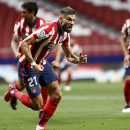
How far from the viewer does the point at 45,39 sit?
534cm

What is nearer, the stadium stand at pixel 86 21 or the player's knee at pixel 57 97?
the player's knee at pixel 57 97

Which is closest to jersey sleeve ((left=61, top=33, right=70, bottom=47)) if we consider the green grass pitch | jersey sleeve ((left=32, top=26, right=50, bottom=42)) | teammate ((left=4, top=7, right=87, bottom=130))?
teammate ((left=4, top=7, right=87, bottom=130))

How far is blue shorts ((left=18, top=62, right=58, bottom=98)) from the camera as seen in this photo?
5633 millimetres

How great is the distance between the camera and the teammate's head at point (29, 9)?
676 centimetres

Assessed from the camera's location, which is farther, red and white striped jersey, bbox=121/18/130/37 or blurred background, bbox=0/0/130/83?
blurred background, bbox=0/0/130/83

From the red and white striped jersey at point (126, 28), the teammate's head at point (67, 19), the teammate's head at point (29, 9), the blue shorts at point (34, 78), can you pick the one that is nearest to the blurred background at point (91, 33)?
the red and white striped jersey at point (126, 28)

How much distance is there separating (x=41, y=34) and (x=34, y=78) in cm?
74

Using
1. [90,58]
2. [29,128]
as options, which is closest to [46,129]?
[29,128]

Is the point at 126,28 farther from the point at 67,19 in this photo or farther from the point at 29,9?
the point at 67,19

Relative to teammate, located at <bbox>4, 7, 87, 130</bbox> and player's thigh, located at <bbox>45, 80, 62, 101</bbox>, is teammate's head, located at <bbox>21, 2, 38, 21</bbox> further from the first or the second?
player's thigh, located at <bbox>45, 80, 62, 101</bbox>

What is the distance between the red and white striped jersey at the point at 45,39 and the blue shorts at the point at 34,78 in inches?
5.6

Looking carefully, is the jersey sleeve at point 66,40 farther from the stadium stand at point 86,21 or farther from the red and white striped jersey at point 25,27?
the stadium stand at point 86,21

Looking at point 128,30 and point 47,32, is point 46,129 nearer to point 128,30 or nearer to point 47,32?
point 47,32

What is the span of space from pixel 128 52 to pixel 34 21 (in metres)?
1.94
